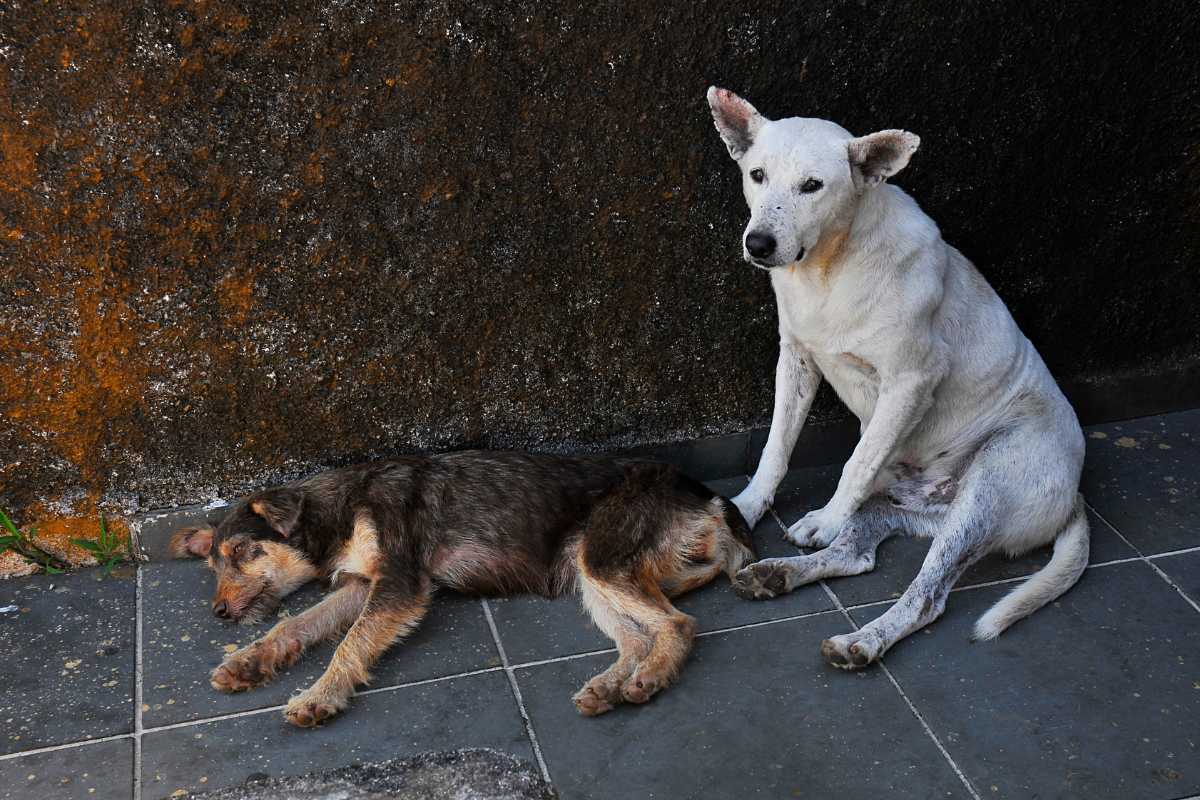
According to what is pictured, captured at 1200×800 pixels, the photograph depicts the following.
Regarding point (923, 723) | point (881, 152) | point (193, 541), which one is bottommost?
point (923, 723)

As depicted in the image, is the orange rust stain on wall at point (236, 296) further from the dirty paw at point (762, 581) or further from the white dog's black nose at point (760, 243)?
the dirty paw at point (762, 581)

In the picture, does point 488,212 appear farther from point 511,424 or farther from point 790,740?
point 790,740

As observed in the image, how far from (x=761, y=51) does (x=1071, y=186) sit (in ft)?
4.65

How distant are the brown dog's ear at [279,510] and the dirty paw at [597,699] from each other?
3.69 ft

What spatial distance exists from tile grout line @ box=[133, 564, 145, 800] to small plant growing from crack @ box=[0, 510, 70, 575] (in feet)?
0.93

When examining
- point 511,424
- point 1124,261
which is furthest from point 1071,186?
point 511,424

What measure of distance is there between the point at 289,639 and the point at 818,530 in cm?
186

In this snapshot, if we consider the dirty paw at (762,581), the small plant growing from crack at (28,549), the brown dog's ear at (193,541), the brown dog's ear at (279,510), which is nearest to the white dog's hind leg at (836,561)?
the dirty paw at (762,581)

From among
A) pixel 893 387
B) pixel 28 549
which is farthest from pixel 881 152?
pixel 28 549

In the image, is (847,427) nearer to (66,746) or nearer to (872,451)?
(872,451)

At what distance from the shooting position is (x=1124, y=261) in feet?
15.2

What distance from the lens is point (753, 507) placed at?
4.22 m

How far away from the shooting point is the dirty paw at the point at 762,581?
3824mm

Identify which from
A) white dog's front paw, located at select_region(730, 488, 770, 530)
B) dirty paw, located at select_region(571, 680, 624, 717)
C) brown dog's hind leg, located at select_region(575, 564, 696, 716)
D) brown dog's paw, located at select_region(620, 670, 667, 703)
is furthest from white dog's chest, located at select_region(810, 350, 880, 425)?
dirty paw, located at select_region(571, 680, 624, 717)
